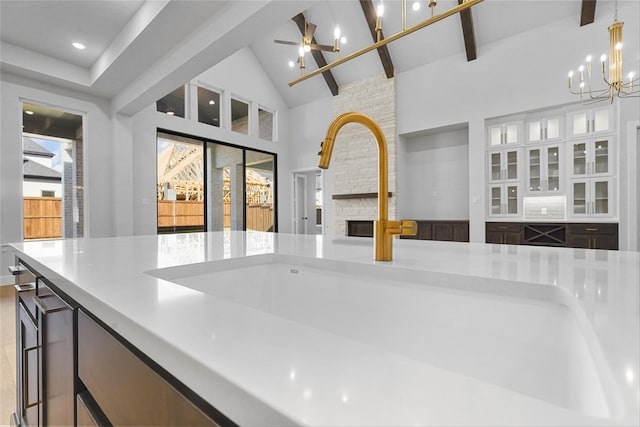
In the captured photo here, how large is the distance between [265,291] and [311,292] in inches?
7.4

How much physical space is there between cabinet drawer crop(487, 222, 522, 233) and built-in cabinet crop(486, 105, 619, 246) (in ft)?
0.22

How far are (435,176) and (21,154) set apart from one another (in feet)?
21.9

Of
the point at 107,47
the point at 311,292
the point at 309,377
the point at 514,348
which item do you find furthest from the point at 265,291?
the point at 107,47

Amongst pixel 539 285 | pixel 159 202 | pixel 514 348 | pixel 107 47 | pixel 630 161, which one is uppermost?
pixel 107 47

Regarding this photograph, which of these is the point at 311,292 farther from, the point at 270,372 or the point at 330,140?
the point at 270,372

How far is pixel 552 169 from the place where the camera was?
487 centimetres

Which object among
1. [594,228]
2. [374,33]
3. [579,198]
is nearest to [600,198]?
[579,198]

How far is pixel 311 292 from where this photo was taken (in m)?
1.04

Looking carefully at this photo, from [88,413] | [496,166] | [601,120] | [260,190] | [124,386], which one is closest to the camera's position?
[124,386]

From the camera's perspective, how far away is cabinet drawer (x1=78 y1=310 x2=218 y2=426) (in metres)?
0.39

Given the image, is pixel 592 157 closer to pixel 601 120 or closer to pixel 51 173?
pixel 601 120

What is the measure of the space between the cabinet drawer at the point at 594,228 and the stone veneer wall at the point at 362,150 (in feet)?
8.96

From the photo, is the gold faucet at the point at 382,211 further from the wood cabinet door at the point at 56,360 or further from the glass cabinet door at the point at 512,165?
the glass cabinet door at the point at 512,165

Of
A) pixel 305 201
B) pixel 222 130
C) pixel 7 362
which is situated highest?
pixel 222 130
